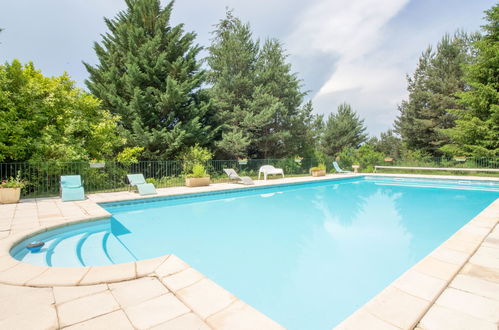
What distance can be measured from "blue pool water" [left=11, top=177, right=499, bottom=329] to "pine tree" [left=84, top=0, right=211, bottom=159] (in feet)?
16.5

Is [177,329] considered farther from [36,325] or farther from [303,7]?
[303,7]

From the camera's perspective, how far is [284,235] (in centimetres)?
520

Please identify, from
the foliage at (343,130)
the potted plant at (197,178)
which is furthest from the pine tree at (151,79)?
the foliage at (343,130)

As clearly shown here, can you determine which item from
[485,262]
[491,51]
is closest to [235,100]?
[485,262]

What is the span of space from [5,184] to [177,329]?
821 cm

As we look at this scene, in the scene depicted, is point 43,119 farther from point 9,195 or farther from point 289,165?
point 289,165

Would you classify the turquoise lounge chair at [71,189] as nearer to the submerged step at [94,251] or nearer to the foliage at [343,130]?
the submerged step at [94,251]

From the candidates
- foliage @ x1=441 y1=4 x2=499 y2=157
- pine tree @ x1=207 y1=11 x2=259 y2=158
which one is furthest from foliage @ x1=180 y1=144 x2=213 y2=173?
foliage @ x1=441 y1=4 x2=499 y2=157

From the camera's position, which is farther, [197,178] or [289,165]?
[289,165]

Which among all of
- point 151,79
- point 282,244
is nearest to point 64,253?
point 282,244

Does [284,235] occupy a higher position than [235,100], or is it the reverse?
[235,100]

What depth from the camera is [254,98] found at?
53.2ft

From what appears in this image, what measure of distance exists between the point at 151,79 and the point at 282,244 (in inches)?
463

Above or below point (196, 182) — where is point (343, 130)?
above
